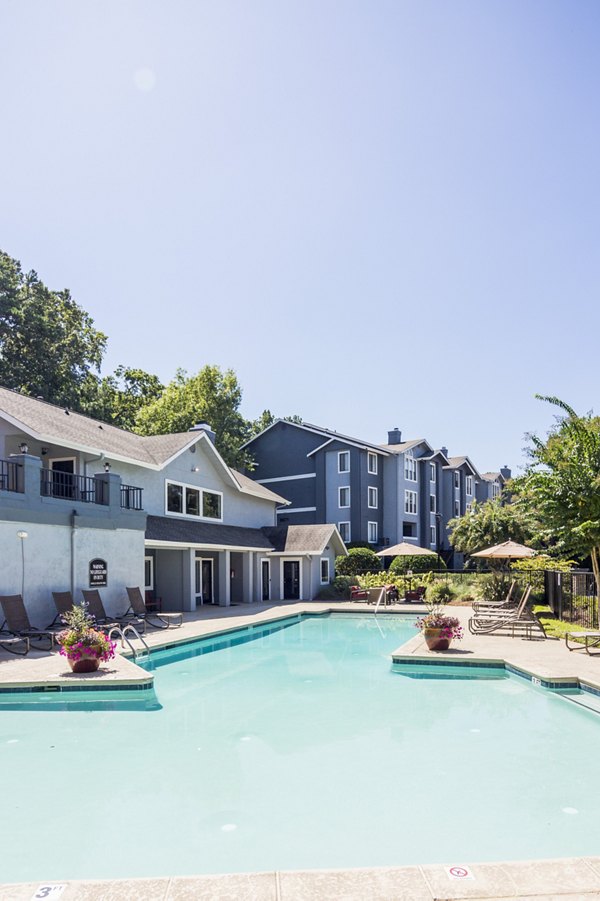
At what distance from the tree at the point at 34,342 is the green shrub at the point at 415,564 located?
23.1 metres

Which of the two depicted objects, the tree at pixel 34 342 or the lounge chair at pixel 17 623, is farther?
the tree at pixel 34 342

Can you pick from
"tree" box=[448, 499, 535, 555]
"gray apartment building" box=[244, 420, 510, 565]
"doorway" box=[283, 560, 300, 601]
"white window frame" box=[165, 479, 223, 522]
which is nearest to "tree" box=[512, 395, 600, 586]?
"tree" box=[448, 499, 535, 555]

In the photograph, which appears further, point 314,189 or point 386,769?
point 314,189

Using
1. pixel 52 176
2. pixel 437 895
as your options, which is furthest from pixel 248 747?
pixel 52 176

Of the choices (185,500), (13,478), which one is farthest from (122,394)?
(13,478)

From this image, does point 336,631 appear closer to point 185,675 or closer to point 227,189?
point 185,675

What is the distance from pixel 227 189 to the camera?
18.9 m

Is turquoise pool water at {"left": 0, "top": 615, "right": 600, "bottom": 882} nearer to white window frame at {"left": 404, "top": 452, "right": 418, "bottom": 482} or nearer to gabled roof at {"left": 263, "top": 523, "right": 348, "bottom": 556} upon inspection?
gabled roof at {"left": 263, "top": 523, "right": 348, "bottom": 556}

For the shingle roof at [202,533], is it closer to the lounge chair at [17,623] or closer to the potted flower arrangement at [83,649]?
the lounge chair at [17,623]

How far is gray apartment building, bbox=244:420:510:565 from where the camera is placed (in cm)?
4184

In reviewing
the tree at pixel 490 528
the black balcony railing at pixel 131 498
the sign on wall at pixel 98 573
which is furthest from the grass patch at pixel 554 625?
the black balcony railing at pixel 131 498

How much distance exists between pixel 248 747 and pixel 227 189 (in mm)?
15417

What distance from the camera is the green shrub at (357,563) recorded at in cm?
3500

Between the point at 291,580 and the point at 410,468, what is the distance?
17082 mm
